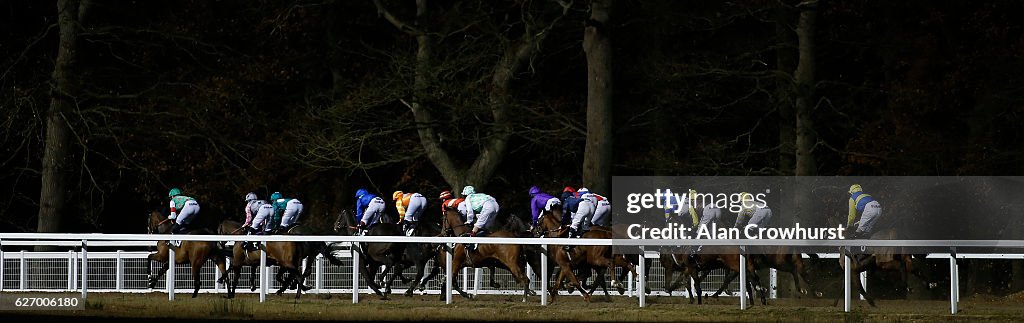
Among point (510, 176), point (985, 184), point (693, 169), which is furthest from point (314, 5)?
point (985, 184)

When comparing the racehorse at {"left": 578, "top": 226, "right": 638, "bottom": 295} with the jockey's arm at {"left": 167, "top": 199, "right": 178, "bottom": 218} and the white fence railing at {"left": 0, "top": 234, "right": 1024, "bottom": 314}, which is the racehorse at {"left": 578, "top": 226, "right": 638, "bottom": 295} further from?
the jockey's arm at {"left": 167, "top": 199, "right": 178, "bottom": 218}

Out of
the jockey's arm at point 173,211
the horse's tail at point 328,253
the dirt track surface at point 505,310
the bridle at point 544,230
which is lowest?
the dirt track surface at point 505,310

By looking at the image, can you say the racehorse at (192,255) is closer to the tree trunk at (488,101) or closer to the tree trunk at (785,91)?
the tree trunk at (488,101)

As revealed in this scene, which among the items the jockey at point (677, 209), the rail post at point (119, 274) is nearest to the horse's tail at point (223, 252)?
the rail post at point (119, 274)

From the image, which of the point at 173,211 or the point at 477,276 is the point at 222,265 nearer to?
the point at 173,211

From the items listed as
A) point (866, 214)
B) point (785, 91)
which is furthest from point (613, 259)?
point (785, 91)

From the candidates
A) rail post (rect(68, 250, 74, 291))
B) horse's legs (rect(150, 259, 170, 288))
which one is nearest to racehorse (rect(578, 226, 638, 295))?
→ horse's legs (rect(150, 259, 170, 288))

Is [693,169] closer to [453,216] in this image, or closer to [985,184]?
[985,184]

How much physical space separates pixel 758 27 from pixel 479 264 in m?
11.0

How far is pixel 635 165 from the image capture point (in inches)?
1123

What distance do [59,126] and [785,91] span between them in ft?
40.6

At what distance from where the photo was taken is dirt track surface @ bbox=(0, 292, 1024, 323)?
16.4 meters

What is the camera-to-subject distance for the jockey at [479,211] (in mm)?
20422

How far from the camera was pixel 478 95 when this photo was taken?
93.9 ft
